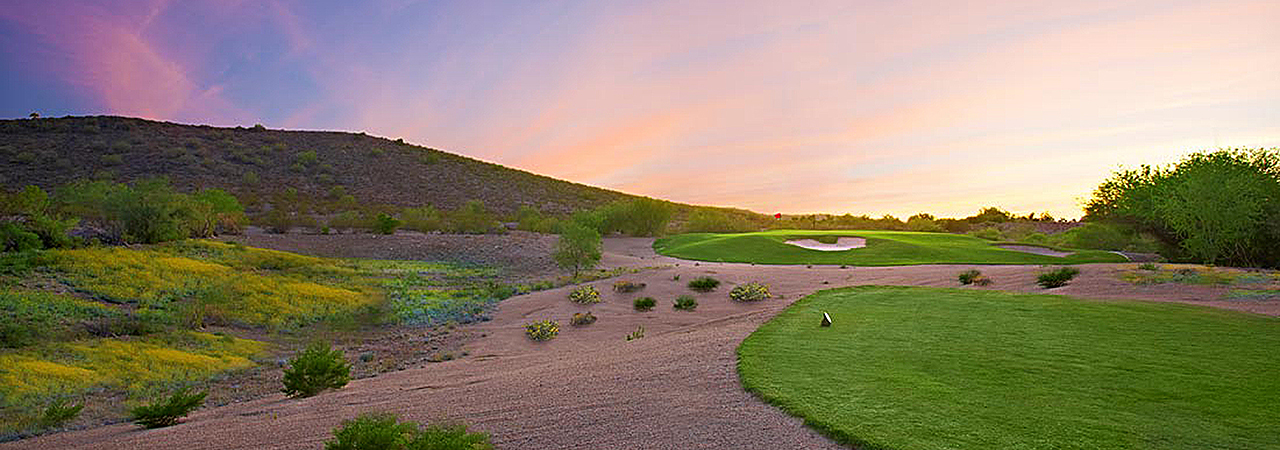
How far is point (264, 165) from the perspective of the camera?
214 ft

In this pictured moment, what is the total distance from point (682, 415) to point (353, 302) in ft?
54.2

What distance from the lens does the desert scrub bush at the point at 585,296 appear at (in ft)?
60.3

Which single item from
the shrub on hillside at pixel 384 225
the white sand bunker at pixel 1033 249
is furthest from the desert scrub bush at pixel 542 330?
the shrub on hillside at pixel 384 225

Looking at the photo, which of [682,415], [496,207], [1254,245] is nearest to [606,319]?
[682,415]

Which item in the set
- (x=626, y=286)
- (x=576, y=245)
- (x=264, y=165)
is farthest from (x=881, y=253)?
(x=264, y=165)

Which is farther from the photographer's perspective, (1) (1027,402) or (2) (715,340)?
(2) (715,340)

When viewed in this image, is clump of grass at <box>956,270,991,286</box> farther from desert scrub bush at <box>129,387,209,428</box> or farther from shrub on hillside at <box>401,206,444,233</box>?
shrub on hillside at <box>401,206,444,233</box>

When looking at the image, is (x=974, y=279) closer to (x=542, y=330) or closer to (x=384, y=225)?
(x=542, y=330)

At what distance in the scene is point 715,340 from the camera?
10234 millimetres

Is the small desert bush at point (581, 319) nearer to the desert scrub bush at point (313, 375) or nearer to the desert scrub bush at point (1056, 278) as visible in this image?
the desert scrub bush at point (313, 375)

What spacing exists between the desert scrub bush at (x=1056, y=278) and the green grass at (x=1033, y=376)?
12.7ft

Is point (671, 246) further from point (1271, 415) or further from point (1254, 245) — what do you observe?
point (1271, 415)

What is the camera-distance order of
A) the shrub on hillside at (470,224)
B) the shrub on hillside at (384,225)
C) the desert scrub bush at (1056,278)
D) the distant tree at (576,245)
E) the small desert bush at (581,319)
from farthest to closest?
the shrub on hillside at (470,224) → the shrub on hillside at (384,225) → the distant tree at (576,245) → the small desert bush at (581,319) → the desert scrub bush at (1056,278)

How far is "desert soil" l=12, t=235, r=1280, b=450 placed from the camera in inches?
222
